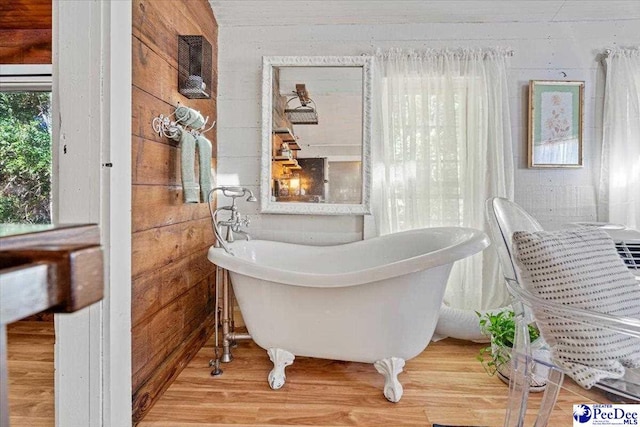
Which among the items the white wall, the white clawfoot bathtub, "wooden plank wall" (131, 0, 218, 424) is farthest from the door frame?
the white wall

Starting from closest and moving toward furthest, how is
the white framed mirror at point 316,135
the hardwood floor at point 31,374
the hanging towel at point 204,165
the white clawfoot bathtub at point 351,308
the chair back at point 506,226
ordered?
the chair back at point 506,226
the hardwood floor at point 31,374
the white clawfoot bathtub at point 351,308
the hanging towel at point 204,165
the white framed mirror at point 316,135

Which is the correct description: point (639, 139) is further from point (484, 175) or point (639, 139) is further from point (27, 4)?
point (27, 4)

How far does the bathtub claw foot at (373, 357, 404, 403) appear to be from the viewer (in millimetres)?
1555

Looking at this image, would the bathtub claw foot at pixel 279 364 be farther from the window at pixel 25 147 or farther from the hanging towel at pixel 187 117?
the window at pixel 25 147

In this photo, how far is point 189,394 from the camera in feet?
5.27

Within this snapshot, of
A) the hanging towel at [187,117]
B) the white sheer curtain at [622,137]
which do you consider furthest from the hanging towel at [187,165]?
the white sheer curtain at [622,137]

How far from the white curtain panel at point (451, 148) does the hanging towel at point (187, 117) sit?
1.19 m

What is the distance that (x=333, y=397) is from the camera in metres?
1.59

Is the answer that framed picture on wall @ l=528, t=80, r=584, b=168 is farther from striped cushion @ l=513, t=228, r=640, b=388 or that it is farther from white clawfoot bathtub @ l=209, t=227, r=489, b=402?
striped cushion @ l=513, t=228, r=640, b=388

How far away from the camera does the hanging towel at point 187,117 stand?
68.9 inches

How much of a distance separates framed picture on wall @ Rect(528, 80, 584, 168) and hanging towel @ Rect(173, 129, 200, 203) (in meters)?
2.13

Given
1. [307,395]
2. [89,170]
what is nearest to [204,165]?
[89,170]

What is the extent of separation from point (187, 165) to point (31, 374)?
1265 millimetres

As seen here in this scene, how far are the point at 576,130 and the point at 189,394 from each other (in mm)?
2775
